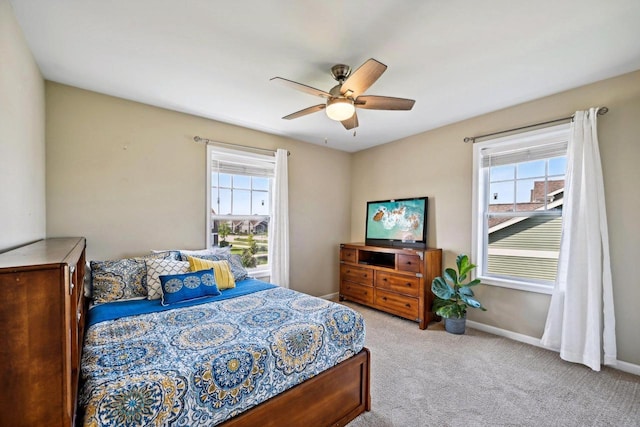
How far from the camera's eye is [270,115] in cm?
326

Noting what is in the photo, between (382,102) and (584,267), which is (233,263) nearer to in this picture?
(382,102)

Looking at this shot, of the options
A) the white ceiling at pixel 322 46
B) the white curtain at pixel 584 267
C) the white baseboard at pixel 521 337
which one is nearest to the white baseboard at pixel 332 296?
the white baseboard at pixel 521 337

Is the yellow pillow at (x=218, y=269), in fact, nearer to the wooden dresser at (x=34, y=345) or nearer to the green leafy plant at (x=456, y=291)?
the wooden dresser at (x=34, y=345)

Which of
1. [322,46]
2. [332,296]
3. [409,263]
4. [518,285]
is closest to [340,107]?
[322,46]

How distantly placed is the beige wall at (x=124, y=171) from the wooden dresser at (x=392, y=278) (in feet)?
7.11

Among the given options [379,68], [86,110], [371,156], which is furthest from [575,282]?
[86,110]

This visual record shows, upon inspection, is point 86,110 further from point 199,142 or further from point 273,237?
→ point 273,237

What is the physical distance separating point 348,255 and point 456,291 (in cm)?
161

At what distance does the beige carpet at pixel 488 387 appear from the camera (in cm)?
184

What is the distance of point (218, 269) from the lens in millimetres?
2652

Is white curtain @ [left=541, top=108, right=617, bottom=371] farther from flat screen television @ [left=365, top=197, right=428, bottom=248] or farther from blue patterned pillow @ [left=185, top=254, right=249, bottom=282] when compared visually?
blue patterned pillow @ [left=185, top=254, right=249, bottom=282]

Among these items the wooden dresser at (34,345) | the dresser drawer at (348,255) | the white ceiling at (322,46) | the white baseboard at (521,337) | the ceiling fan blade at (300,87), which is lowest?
the white baseboard at (521,337)

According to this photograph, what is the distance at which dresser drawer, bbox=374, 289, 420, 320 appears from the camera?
11.3ft

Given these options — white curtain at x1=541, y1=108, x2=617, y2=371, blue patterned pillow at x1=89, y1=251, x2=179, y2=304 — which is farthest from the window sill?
blue patterned pillow at x1=89, y1=251, x2=179, y2=304
